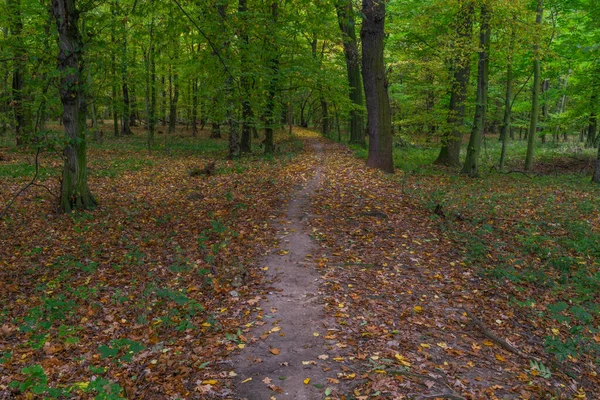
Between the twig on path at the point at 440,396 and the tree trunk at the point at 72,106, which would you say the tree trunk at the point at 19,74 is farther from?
the twig on path at the point at 440,396

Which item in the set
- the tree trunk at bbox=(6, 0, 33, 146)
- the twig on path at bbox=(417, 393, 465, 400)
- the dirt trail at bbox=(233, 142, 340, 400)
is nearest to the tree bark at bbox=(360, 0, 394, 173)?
the dirt trail at bbox=(233, 142, 340, 400)

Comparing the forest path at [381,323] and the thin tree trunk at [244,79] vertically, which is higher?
the thin tree trunk at [244,79]

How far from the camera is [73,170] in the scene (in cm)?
1030

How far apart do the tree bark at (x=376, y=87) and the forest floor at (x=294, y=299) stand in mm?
3310

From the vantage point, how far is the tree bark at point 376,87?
13.3 meters

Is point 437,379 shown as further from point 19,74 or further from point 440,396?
point 19,74

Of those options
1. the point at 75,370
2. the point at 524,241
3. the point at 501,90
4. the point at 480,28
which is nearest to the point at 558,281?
the point at 524,241

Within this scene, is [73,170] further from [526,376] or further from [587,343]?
[587,343]

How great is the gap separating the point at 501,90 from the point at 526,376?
2752cm

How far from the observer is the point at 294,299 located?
607 centimetres

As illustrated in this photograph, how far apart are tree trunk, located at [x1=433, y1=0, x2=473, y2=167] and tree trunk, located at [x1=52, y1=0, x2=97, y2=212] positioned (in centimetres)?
1205

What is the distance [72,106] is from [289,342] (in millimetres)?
8413

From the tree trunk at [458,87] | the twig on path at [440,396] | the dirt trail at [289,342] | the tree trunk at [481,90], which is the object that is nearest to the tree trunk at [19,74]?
the dirt trail at [289,342]

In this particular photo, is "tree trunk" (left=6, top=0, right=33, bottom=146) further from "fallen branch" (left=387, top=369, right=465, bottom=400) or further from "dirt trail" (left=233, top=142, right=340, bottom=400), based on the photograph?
"fallen branch" (left=387, top=369, right=465, bottom=400)
